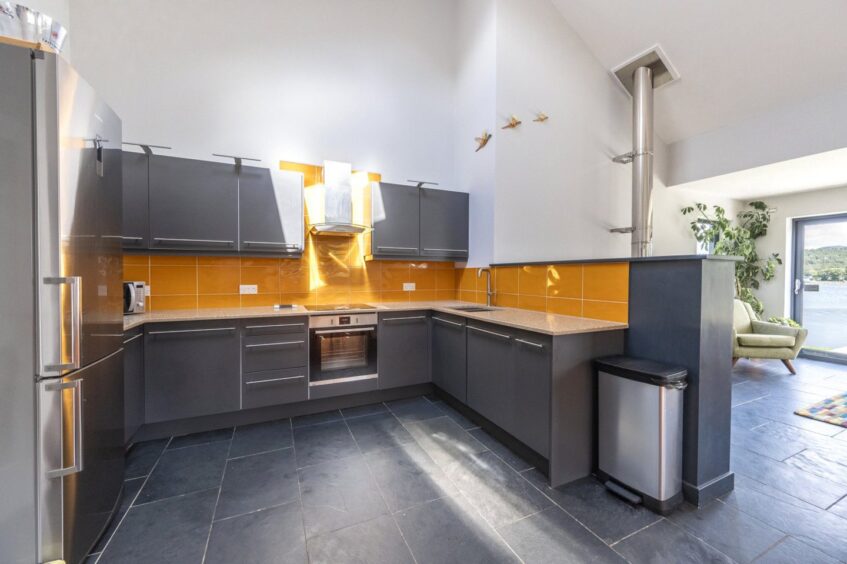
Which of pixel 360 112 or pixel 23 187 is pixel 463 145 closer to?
pixel 360 112

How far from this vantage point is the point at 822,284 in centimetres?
467

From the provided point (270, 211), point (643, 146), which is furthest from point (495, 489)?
point (643, 146)

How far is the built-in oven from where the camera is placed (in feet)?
8.99

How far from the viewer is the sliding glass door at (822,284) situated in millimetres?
4492

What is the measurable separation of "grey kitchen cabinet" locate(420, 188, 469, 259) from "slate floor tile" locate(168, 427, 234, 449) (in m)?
2.19

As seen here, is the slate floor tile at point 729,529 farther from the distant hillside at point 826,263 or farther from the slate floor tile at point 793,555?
the distant hillside at point 826,263

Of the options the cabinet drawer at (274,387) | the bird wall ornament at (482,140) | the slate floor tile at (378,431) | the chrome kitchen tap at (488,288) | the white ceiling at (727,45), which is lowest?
the slate floor tile at (378,431)

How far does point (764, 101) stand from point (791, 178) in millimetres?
1222

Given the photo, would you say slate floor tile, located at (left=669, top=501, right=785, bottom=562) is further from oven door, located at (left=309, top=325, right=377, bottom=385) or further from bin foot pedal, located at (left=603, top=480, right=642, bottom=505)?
oven door, located at (left=309, top=325, right=377, bottom=385)

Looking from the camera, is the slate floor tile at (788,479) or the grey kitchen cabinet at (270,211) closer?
the slate floor tile at (788,479)

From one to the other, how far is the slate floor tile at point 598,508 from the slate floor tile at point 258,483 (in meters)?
1.34

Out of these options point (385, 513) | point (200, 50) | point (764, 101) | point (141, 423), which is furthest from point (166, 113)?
point (764, 101)

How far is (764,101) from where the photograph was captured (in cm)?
349

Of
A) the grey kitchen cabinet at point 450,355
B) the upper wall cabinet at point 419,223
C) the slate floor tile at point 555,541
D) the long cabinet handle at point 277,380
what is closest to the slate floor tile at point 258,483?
the long cabinet handle at point 277,380
